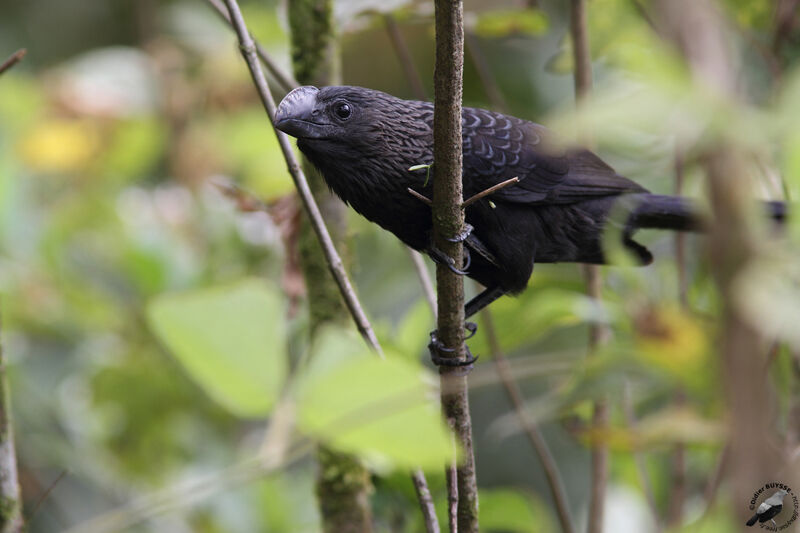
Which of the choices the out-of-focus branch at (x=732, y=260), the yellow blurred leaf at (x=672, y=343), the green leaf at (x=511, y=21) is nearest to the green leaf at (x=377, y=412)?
the out-of-focus branch at (x=732, y=260)

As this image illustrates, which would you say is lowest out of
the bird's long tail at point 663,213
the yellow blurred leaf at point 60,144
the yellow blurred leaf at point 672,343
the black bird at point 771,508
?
the yellow blurred leaf at point 60,144

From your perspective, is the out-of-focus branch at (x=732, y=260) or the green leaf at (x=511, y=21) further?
the green leaf at (x=511, y=21)

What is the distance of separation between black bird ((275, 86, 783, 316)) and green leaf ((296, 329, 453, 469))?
4.22 ft

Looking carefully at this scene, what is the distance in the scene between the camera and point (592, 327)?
8.99ft

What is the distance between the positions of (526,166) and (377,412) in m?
1.97

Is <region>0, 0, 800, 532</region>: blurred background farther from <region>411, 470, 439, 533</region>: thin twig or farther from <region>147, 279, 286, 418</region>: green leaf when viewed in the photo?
<region>411, 470, 439, 533</region>: thin twig

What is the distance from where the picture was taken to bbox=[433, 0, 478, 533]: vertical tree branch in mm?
1585

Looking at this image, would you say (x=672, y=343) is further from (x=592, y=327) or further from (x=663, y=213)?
(x=663, y=213)

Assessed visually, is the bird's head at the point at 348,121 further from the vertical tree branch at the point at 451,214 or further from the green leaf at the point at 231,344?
the green leaf at the point at 231,344

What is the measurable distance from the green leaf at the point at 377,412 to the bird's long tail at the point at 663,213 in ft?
→ 6.36

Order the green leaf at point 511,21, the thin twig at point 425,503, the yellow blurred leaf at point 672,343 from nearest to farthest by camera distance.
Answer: the yellow blurred leaf at point 672,343, the thin twig at point 425,503, the green leaf at point 511,21

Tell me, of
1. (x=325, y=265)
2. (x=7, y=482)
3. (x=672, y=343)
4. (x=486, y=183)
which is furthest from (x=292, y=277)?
(x=672, y=343)

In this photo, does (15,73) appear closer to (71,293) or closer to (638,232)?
(71,293)

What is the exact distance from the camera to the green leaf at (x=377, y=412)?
3.09 feet
